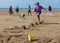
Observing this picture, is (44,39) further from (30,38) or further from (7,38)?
(7,38)

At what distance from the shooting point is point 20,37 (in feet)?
36.0

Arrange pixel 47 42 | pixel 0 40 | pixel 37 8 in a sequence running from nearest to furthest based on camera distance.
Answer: pixel 47 42 → pixel 0 40 → pixel 37 8

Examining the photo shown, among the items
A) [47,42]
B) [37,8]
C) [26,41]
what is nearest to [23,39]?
[26,41]

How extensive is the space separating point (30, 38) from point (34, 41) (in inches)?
8.1

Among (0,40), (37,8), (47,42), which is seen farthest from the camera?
(37,8)

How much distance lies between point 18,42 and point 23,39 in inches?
18.3

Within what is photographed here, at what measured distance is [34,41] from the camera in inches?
399

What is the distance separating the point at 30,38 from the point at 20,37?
96cm

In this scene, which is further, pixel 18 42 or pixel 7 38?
A: pixel 7 38

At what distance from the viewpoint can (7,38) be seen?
35.3 ft

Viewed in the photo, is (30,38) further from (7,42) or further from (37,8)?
(37,8)

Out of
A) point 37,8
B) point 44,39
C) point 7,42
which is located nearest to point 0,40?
point 7,42

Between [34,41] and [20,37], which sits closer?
[34,41]

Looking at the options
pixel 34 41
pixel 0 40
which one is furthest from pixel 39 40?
pixel 0 40
